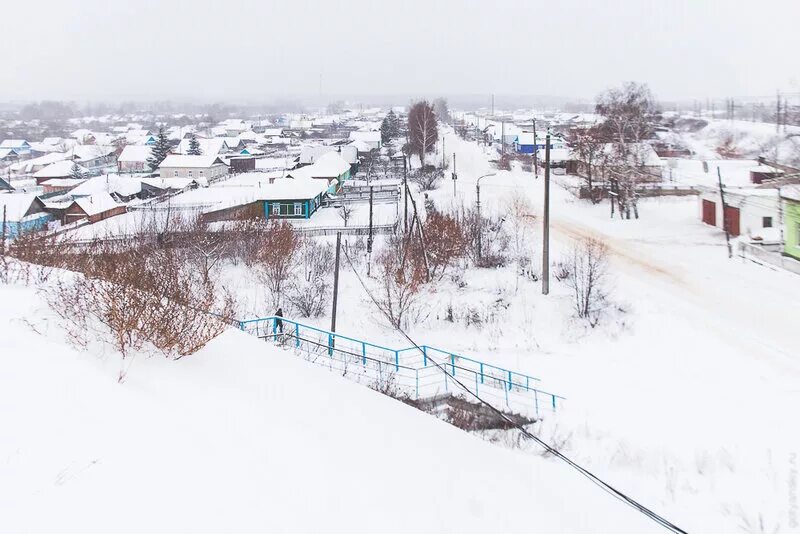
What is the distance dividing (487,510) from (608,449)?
3.86 meters

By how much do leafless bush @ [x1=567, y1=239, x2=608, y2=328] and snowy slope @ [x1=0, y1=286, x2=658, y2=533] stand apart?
7620mm

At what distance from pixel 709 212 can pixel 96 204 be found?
3084cm

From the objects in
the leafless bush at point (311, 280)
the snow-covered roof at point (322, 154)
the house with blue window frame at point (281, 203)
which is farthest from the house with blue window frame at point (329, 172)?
the leafless bush at point (311, 280)

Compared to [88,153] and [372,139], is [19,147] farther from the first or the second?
[372,139]

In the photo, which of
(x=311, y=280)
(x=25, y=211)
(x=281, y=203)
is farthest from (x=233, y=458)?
(x=25, y=211)

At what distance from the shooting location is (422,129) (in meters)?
51.8

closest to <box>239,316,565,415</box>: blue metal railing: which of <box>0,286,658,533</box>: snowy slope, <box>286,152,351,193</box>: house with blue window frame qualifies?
<box>0,286,658,533</box>: snowy slope

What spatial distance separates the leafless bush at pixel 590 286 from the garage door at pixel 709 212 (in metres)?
8.47

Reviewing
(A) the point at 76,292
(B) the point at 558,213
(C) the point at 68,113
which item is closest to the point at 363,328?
(A) the point at 76,292

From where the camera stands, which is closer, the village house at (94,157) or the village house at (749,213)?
the village house at (749,213)

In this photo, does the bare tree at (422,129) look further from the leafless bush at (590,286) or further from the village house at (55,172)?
the leafless bush at (590,286)

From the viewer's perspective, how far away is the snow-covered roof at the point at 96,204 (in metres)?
31.7

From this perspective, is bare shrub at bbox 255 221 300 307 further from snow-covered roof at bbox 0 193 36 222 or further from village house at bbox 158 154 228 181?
village house at bbox 158 154 228 181

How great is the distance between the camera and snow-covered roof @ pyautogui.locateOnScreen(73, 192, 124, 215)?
104 ft
